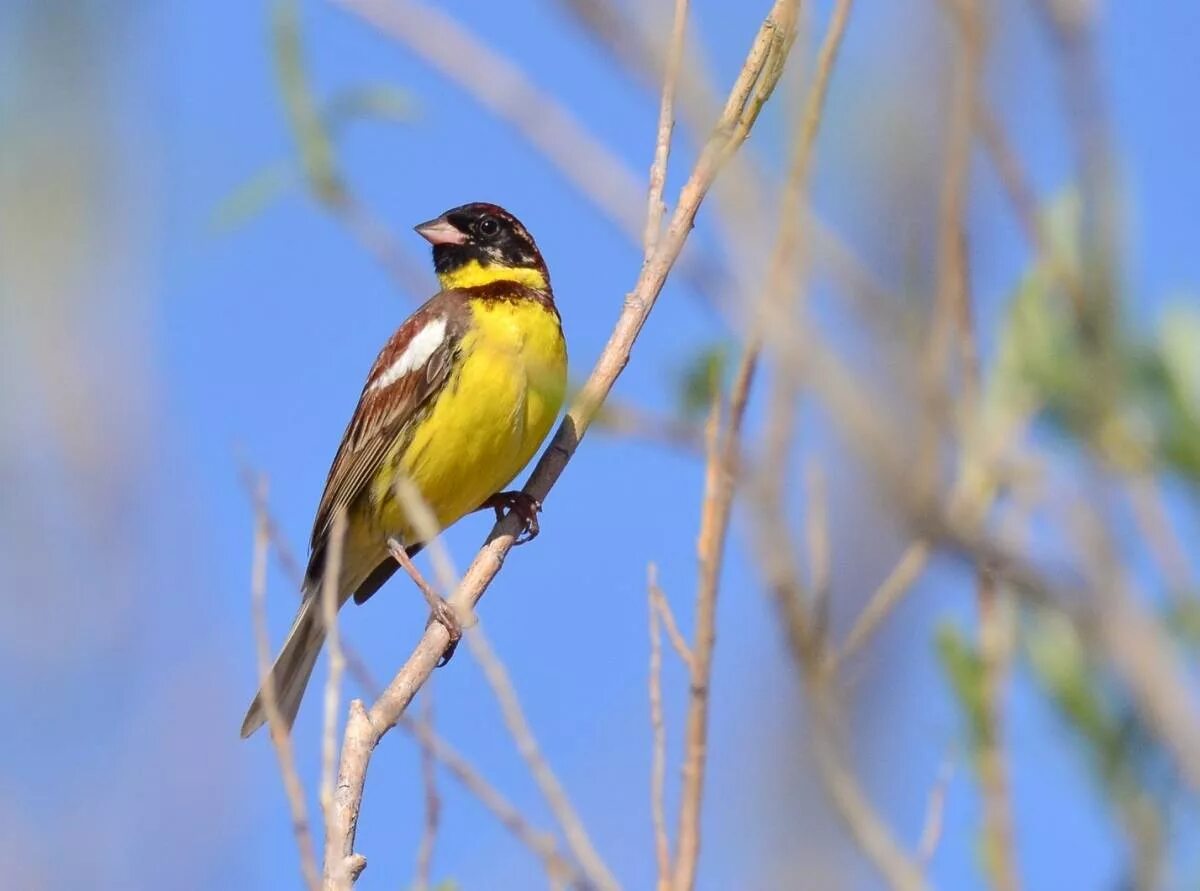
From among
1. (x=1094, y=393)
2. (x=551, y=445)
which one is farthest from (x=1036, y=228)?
(x=551, y=445)

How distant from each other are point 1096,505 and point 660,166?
2272 millimetres

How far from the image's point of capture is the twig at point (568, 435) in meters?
2.39

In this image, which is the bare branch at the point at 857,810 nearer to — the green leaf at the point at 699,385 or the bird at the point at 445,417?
the green leaf at the point at 699,385

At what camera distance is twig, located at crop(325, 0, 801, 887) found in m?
2.39

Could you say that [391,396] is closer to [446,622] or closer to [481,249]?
[481,249]

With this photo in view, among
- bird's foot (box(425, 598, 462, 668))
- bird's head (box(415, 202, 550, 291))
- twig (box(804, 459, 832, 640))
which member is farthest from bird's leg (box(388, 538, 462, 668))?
twig (box(804, 459, 832, 640))

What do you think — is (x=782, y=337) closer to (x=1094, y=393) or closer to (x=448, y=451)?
(x=1094, y=393)

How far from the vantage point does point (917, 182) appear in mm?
1859

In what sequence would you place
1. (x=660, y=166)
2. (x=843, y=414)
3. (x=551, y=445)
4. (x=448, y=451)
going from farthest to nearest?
1. (x=448, y=451)
2. (x=551, y=445)
3. (x=660, y=166)
4. (x=843, y=414)

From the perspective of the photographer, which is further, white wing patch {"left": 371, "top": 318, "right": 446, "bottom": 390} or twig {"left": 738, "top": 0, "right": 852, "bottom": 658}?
white wing patch {"left": 371, "top": 318, "right": 446, "bottom": 390}

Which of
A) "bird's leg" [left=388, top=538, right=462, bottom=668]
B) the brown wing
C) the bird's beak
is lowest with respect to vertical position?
"bird's leg" [left=388, top=538, right=462, bottom=668]

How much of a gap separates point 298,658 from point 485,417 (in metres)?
1.28

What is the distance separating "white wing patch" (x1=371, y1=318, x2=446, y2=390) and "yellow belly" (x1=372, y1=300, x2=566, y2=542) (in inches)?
5.3

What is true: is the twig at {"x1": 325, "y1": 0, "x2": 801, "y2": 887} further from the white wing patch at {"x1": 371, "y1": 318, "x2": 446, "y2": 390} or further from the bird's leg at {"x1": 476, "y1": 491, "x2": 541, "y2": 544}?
the white wing patch at {"x1": 371, "y1": 318, "x2": 446, "y2": 390}
